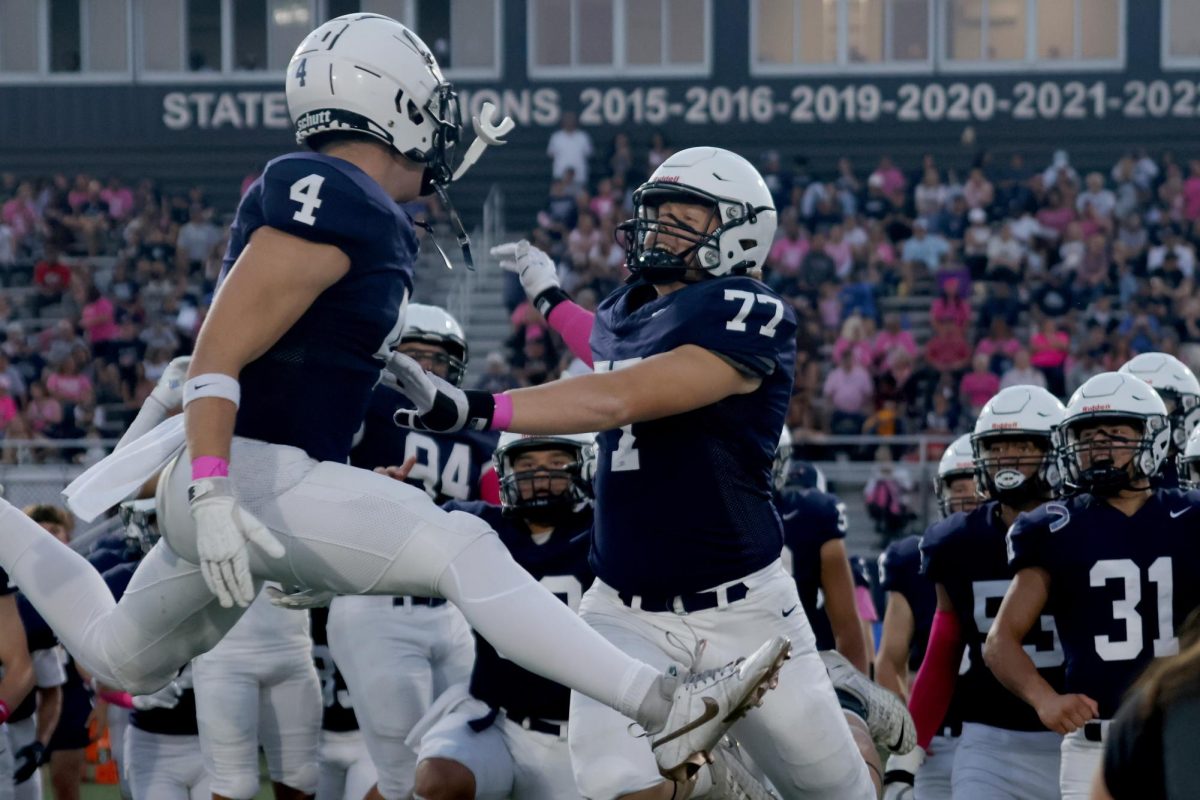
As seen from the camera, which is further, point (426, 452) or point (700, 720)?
point (426, 452)

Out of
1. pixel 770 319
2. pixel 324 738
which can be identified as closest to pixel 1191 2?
pixel 324 738

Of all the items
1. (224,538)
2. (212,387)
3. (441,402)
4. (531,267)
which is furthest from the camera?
(531,267)

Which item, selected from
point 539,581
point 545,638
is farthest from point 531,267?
point 545,638

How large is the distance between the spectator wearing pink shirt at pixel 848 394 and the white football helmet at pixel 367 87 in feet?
36.2

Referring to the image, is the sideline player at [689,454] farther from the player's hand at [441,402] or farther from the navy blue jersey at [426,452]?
the navy blue jersey at [426,452]

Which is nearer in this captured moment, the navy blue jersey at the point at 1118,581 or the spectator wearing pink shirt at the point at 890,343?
the navy blue jersey at the point at 1118,581

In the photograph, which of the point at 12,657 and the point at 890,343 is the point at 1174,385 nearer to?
the point at 12,657

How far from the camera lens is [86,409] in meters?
16.1

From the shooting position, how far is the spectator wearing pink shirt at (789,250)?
58.6 feet

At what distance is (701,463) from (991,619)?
6.37 feet

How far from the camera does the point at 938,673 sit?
6090mm

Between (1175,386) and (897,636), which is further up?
(1175,386)

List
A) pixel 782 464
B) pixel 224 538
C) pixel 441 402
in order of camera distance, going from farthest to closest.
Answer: pixel 782 464 < pixel 441 402 < pixel 224 538

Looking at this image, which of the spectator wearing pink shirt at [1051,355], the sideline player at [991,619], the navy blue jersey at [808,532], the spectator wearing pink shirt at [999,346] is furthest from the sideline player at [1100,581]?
the spectator wearing pink shirt at [999,346]
